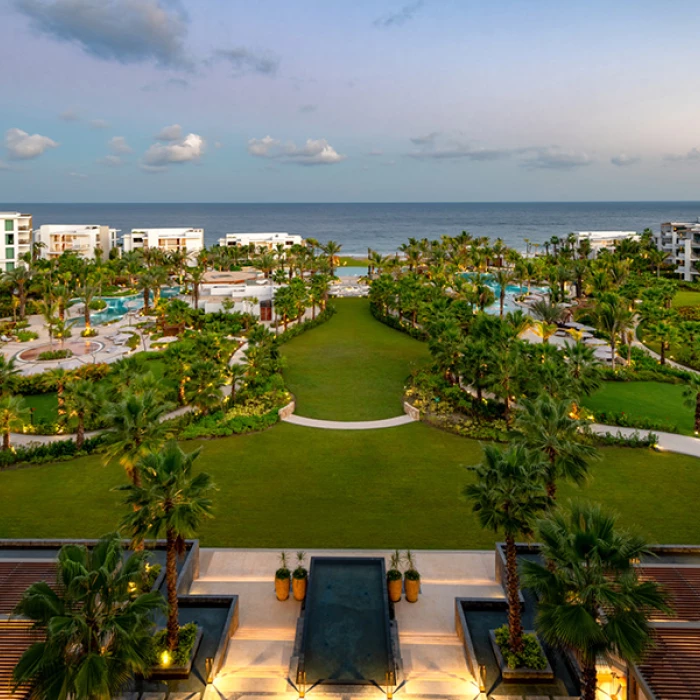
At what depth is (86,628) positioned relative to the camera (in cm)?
1084

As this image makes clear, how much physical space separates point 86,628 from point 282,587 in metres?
7.92

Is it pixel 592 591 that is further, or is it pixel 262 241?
pixel 262 241

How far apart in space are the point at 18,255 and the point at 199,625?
7939 cm

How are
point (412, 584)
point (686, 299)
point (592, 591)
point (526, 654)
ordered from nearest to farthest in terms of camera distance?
point (592, 591) < point (526, 654) < point (412, 584) < point (686, 299)

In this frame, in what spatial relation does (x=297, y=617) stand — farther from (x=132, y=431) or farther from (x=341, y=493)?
(x=132, y=431)

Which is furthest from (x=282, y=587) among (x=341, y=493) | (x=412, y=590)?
(x=341, y=493)

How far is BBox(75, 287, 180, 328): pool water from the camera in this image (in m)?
64.9

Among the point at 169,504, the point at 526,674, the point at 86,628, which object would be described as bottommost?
the point at 526,674


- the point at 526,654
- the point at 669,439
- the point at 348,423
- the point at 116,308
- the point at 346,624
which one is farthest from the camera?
the point at 116,308

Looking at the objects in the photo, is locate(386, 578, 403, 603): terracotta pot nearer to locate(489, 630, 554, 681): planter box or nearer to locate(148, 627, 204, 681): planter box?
locate(489, 630, 554, 681): planter box

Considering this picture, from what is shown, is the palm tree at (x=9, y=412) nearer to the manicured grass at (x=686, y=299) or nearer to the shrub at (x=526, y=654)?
the shrub at (x=526, y=654)

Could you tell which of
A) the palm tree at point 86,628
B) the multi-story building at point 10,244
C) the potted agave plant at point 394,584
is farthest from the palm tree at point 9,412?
the multi-story building at point 10,244

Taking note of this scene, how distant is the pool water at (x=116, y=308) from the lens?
64.9 metres

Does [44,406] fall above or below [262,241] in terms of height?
below
